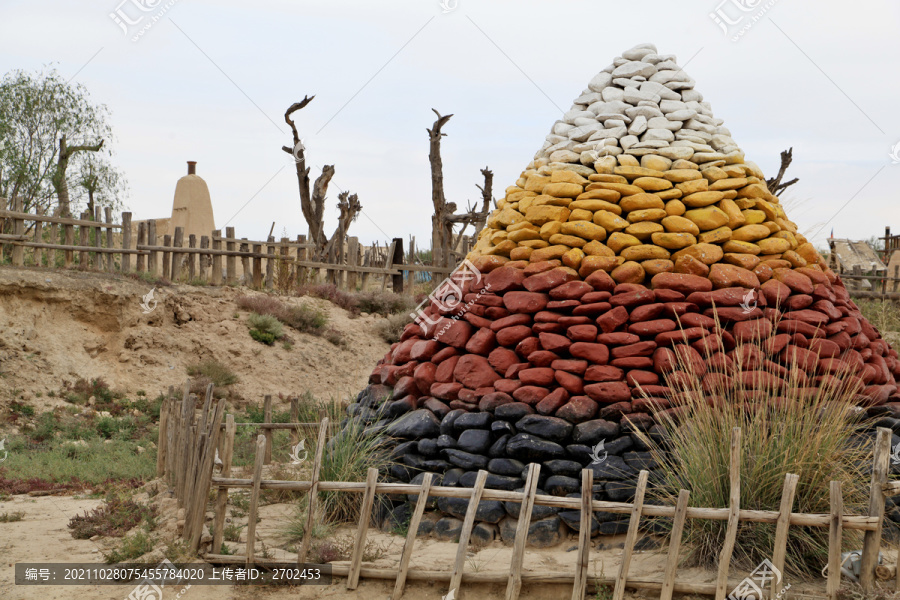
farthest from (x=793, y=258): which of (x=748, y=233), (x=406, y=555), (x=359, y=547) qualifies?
(x=359, y=547)

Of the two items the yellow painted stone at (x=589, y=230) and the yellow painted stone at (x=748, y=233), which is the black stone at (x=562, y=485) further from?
the yellow painted stone at (x=748, y=233)

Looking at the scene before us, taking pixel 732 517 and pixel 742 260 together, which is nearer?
pixel 732 517

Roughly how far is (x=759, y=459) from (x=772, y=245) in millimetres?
1740

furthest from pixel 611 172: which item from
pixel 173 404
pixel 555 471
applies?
pixel 173 404

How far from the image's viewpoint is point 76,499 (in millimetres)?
6223

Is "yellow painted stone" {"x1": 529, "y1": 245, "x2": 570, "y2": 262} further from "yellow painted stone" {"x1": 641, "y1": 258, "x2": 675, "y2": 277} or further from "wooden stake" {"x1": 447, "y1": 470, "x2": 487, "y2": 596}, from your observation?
"wooden stake" {"x1": 447, "y1": 470, "x2": 487, "y2": 596}

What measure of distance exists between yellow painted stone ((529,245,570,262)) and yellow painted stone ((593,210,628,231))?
274 millimetres

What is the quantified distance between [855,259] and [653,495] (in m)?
20.5

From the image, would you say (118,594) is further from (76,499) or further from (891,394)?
(891,394)

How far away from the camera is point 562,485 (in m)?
4.41

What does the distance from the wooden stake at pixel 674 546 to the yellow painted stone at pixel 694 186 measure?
224 cm

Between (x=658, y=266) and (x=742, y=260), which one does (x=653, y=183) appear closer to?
(x=658, y=266)

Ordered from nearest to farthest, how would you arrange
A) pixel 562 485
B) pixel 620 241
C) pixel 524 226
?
pixel 562 485 → pixel 620 241 → pixel 524 226

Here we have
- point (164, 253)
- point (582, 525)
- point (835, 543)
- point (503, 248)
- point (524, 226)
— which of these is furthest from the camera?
point (164, 253)
